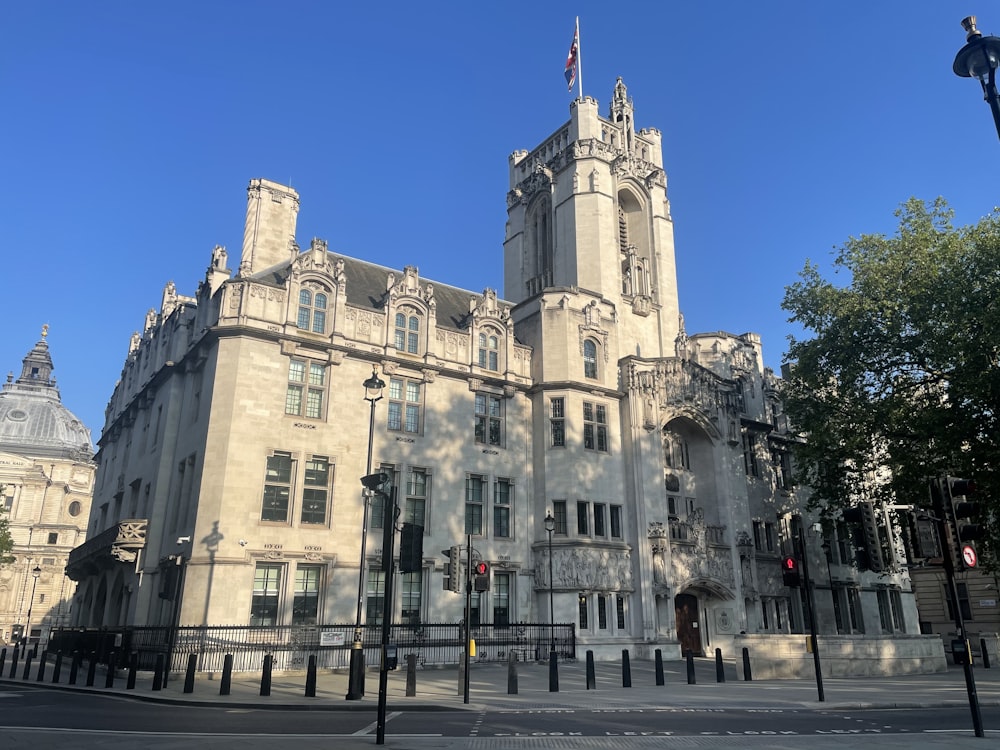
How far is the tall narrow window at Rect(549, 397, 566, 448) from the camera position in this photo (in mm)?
35594

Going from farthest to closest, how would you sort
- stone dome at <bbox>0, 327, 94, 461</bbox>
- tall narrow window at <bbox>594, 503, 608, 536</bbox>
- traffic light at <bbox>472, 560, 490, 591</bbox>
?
stone dome at <bbox>0, 327, 94, 461</bbox>, tall narrow window at <bbox>594, 503, 608, 536</bbox>, traffic light at <bbox>472, 560, 490, 591</bbox>

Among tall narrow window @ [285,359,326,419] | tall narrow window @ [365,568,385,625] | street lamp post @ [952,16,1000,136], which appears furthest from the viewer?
tall narrow window @ [285,359,326,419]

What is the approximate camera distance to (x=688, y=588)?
37.9m

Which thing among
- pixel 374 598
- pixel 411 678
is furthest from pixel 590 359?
pixel 411 678

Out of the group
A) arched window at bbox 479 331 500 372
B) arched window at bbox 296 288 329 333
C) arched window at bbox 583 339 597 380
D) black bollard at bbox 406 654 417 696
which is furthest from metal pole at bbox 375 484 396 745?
arched window at bbox 583 339 597 380

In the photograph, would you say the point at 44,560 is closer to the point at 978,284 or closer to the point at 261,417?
the point at 261,417

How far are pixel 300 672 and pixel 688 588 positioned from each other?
2058 centimetres

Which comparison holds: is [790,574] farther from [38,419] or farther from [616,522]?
[38,419]

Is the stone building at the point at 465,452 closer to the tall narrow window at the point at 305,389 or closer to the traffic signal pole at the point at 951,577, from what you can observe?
the tall narrow window at the point at 305,389

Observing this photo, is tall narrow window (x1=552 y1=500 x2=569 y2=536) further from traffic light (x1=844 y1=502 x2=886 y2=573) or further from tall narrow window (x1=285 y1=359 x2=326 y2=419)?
traffic light (x1=844 y1=502 x2=886 y2=573)

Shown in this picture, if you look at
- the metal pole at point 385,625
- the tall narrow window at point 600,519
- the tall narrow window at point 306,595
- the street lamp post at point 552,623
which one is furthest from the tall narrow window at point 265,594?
the tall narrow window at point 600,519

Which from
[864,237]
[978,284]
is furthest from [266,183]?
[978,284]

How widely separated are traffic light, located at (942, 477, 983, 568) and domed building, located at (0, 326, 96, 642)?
89654 millimetres

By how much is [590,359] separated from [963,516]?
2571 cm
